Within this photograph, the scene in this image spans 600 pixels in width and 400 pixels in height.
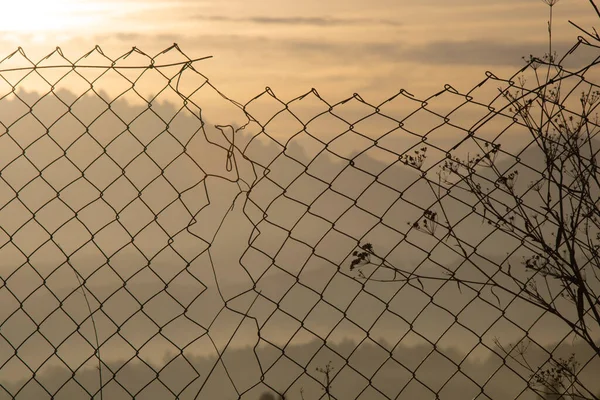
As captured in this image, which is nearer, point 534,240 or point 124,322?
point 124,322

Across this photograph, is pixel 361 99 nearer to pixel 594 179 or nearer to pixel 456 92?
pixel 456 92

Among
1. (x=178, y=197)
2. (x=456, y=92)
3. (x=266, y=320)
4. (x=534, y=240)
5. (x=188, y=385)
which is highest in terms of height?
(x=456, y=92)

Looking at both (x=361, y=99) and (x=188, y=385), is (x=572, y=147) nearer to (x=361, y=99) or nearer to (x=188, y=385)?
(x=361, y=99)

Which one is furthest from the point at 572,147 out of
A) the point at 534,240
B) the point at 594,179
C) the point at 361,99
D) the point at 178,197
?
the point at 178,197

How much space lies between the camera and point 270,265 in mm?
3184

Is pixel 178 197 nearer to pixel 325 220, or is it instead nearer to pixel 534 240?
pixel 325 220

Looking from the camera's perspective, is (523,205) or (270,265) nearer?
(270,265)

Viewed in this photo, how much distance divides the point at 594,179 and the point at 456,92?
0.70 m

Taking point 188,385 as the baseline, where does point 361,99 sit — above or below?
above

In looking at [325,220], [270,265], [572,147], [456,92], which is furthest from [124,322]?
[572,147]

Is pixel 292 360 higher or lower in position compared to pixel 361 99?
lower

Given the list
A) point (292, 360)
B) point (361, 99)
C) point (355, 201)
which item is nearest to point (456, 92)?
point (361, 99)

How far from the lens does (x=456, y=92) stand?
10.7 ft

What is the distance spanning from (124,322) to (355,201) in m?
0.96
